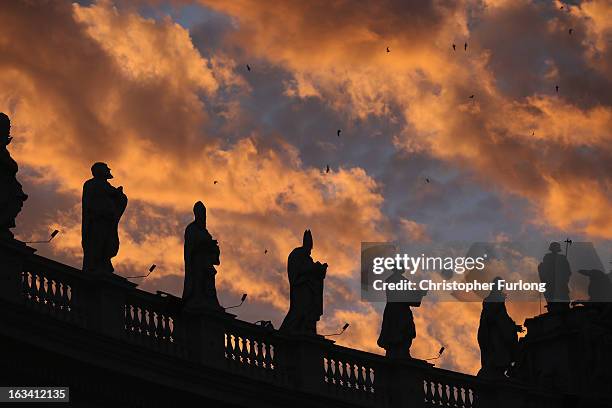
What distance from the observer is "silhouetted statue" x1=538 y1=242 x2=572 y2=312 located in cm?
5678

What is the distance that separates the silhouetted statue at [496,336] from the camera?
5112 cm

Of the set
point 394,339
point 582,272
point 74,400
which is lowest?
point 74,400

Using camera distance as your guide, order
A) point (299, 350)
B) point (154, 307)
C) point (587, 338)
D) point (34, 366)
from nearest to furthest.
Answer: point (34, 366) < point (154, 307) < point (299, 350) < point (587, 338)

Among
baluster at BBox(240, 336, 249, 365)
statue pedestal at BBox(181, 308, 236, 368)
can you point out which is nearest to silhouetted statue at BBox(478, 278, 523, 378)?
baluster at BBox(240, 336, 249, 365)

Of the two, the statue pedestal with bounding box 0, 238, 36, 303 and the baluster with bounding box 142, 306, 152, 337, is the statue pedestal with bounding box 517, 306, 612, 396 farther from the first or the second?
the statue pedestal with bounding box 0, 238, 36, 303

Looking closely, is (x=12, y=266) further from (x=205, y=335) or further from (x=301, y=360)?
(x=301, y=360)

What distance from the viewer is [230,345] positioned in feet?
147

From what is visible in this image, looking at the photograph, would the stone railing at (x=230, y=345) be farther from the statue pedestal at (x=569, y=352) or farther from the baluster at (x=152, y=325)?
the statue pedestal at (x=569, y=352)

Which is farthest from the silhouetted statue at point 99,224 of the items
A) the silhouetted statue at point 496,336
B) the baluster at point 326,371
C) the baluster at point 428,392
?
the silhouetted statue at point 496,336

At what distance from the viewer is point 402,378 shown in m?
48.2

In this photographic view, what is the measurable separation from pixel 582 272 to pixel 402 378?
35.8 feet

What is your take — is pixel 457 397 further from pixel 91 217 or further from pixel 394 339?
pixel 91 217

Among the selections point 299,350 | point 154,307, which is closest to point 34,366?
point 154,307

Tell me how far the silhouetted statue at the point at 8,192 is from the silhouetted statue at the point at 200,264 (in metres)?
4.81
